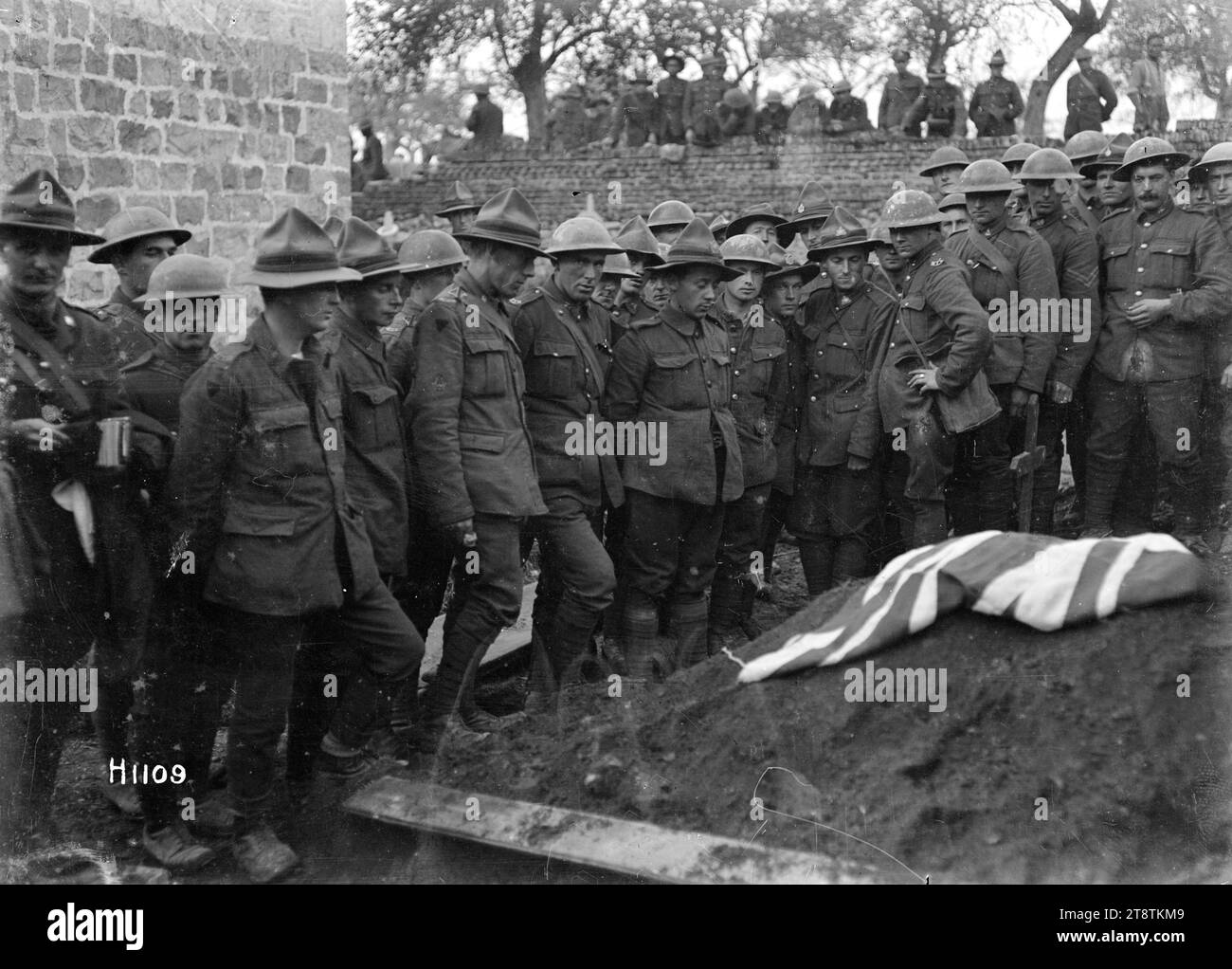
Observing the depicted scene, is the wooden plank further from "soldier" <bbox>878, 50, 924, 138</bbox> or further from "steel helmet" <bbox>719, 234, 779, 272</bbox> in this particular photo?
"soldier" <bbox>878, 50, 924, 138</bbox>

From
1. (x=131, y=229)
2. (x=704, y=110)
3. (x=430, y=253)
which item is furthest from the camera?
(x=704, y=110)

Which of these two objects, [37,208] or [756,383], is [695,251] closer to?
[756,383]

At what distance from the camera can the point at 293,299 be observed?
4.32 m

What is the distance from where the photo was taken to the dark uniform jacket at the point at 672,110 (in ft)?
52.3

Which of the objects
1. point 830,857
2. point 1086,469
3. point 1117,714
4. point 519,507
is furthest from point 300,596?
point 1086,469

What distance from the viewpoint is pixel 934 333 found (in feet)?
20.5

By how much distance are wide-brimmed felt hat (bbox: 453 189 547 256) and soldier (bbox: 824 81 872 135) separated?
10629mm

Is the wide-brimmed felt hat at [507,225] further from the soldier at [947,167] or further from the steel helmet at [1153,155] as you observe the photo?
the soldier at [947,167]

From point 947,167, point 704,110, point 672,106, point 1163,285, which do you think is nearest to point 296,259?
point 1163,285

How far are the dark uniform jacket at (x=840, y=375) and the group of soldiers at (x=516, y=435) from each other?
0.02m

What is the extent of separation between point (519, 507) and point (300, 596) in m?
1.20

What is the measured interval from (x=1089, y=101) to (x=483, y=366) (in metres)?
8.39

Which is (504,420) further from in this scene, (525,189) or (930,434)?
(525,189)

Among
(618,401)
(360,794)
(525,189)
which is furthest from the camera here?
(525,189)
